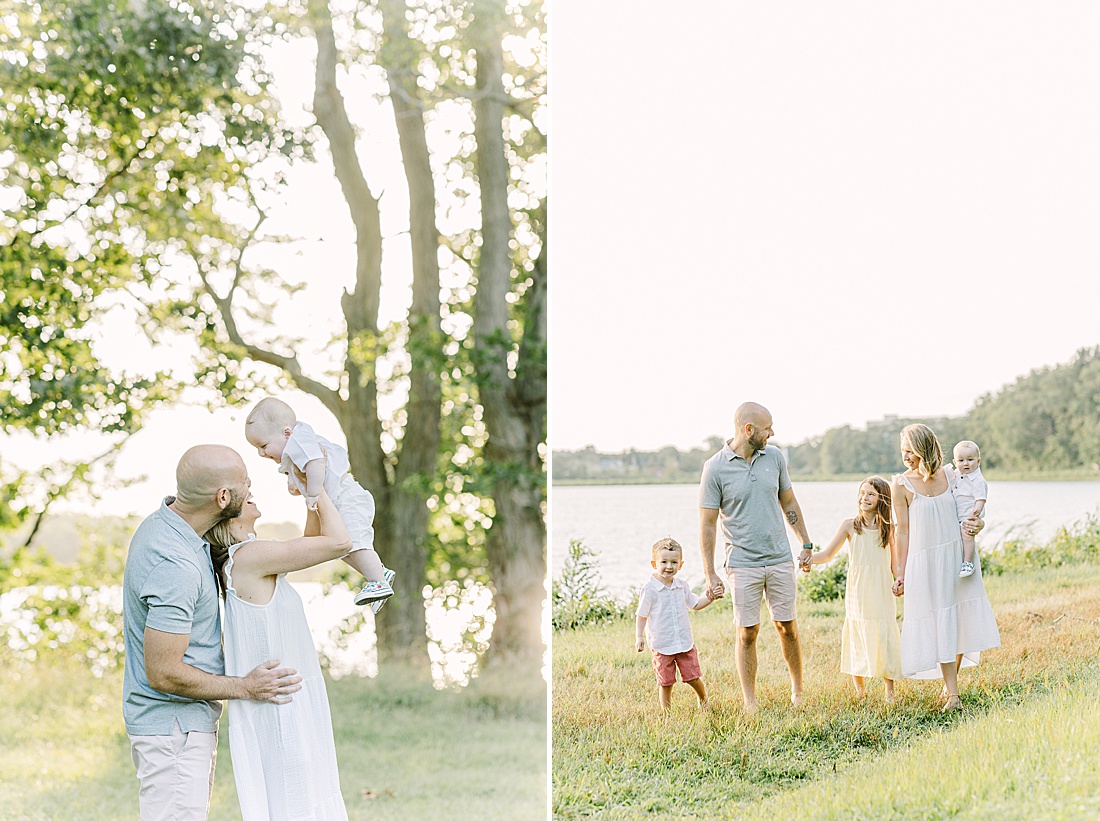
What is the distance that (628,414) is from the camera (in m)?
4.77

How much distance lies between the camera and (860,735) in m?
4.02

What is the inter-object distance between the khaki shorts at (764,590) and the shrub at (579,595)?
2.18 ft

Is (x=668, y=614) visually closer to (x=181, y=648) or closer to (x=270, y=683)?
(x=270, y=683)

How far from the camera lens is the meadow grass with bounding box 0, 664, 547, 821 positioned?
17.5 feet

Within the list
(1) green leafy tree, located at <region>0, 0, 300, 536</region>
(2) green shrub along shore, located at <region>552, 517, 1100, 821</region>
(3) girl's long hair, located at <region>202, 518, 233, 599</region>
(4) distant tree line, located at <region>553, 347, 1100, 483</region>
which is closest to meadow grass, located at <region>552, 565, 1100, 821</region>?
(2) green shrub along shore, located at <region>552, 517, 1100, 821</region>

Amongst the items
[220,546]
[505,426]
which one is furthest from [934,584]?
[505,426]

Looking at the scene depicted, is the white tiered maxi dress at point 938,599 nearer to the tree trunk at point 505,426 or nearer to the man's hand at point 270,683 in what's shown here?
the man's hand at point 270,683

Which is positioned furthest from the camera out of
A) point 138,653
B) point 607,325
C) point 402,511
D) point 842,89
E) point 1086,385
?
point 402,511

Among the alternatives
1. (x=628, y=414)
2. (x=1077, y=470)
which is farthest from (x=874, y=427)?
(x=628, y=414)

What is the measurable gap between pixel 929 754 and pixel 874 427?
1.18 m

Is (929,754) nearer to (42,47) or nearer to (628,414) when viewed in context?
(628,414)

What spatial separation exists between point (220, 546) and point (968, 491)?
8.36 ft

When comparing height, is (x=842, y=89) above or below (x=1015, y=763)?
above

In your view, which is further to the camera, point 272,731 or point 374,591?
point 374,591
